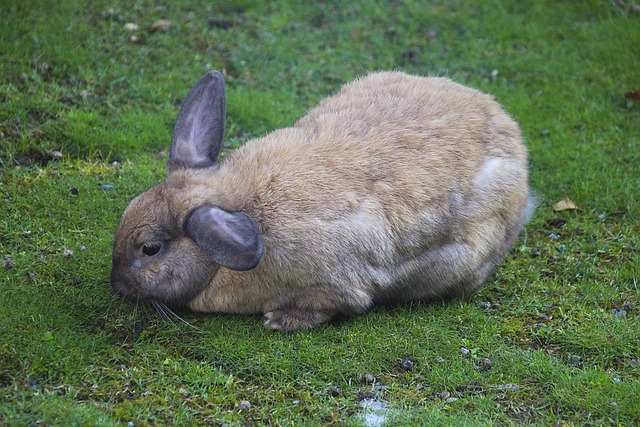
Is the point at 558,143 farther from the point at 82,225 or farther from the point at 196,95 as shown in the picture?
the point at 82,225

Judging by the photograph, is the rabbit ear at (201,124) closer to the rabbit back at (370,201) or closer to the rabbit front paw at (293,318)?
the rabbit back at (370,201)

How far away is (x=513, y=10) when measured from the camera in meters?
10.0

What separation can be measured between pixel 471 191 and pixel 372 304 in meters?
1.04

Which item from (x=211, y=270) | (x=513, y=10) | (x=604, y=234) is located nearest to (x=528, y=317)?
(x=604, y=234)

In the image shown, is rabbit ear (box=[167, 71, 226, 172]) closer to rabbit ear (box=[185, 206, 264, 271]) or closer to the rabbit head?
the rabbit head

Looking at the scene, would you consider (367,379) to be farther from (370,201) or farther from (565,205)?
(565,205)

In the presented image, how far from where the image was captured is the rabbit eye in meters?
5.62

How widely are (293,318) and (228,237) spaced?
2.82ft

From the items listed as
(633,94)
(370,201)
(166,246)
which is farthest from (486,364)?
(633,94)

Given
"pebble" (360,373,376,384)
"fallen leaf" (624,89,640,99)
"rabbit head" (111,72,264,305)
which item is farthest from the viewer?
"fallen leaf" (624,89,640,99)

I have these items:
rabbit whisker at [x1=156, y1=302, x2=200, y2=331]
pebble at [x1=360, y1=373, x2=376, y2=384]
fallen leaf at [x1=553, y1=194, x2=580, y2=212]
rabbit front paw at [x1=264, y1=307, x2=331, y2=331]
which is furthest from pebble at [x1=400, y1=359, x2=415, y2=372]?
fallen leaf at [x1=553, y1=194, x2=580, y2=212]

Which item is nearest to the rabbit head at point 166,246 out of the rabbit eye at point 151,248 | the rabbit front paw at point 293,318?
the rabbit eye at point 151,248

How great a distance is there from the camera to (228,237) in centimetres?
519

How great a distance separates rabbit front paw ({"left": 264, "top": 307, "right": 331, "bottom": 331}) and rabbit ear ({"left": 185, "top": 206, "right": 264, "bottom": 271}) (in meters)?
0.66
